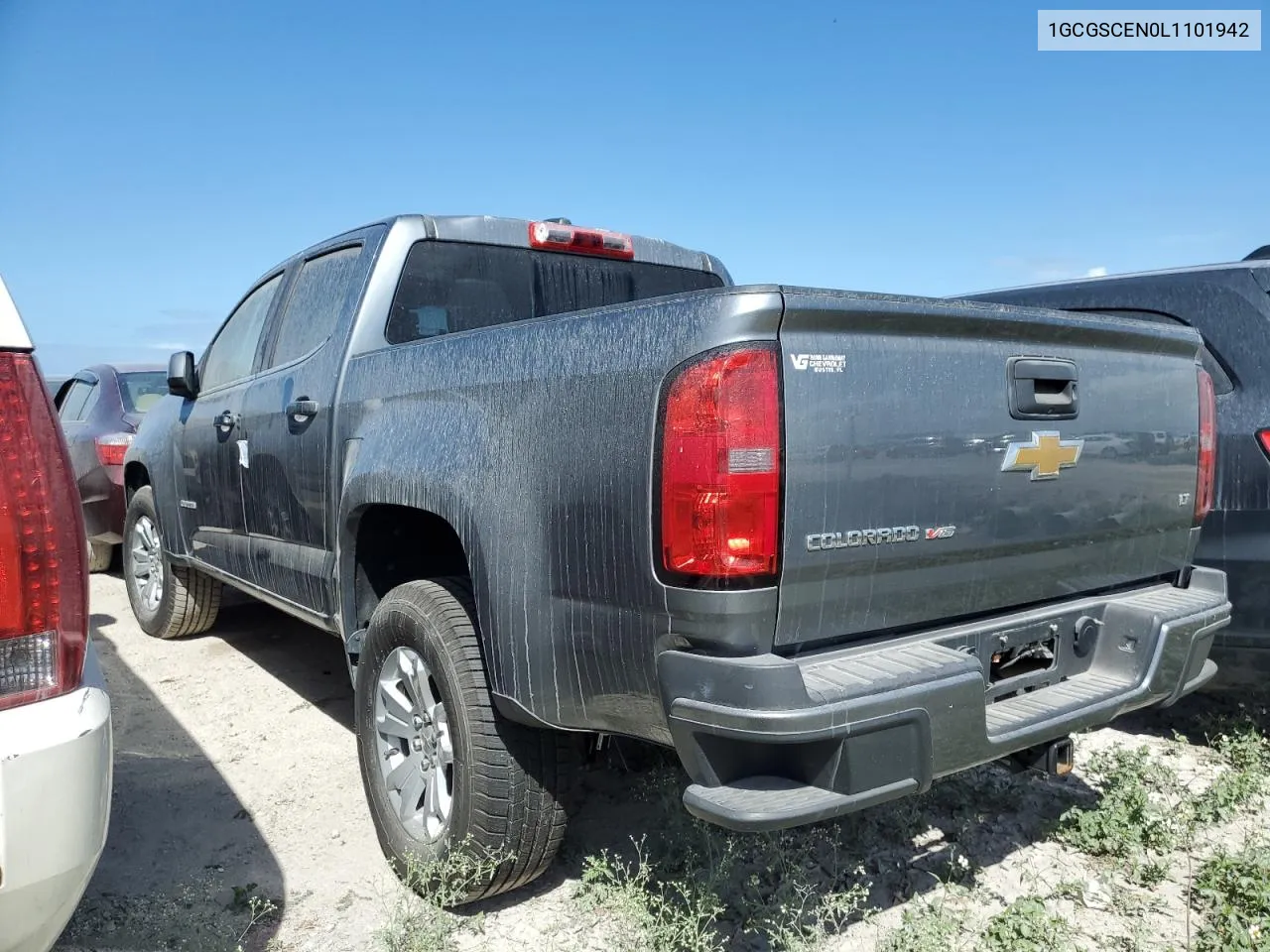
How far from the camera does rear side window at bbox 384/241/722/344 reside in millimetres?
3383

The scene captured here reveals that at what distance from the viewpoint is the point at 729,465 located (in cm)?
190

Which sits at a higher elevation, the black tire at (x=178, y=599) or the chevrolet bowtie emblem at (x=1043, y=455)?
the chevrolet bowtie emblem at (x=1043, y=455)

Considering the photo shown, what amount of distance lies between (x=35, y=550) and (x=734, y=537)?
124cm

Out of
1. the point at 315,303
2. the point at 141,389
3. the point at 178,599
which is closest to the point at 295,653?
the point at 178,599

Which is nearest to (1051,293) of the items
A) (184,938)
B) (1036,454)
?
(1036,454)

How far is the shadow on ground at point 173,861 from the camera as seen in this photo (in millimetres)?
2617

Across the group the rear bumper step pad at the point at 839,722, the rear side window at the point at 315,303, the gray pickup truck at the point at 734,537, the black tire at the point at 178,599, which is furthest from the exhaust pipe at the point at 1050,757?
the black tire at the point at 178,599

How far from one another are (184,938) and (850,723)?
1.90 m

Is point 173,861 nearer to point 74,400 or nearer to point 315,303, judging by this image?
point 315,303

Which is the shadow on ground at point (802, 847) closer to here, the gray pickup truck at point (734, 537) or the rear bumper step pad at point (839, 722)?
the gray pickup truck at point (734, 537)

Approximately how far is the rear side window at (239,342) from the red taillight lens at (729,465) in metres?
2.93

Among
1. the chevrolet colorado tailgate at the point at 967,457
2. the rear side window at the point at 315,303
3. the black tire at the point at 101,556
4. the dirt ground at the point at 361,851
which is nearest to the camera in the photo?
the chevrolet colorado tailgate at the point at 967,457

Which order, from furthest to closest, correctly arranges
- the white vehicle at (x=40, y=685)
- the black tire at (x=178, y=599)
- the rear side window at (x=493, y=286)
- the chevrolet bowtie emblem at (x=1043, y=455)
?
the black tire at (x=178, y=599), the rear side window at (x=493, y=286), the chevrolet bowtie emblem at (x=1043, y=455), the white vehicle at (x=40, y=685)

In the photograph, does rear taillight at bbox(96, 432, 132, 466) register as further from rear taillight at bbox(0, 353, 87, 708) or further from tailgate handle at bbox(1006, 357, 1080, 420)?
tailgate handle at bbox(1006, 357, 1080, 420)
